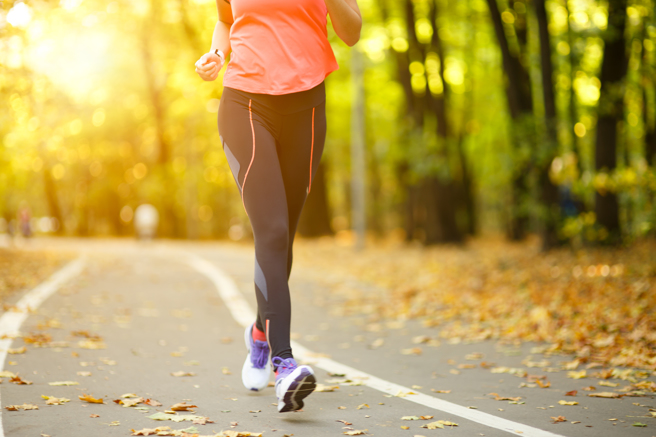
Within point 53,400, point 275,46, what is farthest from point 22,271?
point 275,46

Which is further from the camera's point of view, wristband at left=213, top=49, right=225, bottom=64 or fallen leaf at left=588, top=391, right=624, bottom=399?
fallen leaf at left=588, top=391, right=624, bottom=399

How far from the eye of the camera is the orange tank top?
11.6 ft

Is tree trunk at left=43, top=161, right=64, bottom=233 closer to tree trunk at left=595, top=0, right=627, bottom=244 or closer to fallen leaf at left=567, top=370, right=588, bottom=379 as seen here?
tree trunk at left=595, top=0, right=627, bottom=244

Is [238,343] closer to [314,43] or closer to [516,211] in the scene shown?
[314,43]

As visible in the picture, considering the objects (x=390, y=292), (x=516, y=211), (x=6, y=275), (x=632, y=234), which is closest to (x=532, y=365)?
(x=632, y=234)

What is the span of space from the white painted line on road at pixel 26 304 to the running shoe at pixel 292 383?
122 cm

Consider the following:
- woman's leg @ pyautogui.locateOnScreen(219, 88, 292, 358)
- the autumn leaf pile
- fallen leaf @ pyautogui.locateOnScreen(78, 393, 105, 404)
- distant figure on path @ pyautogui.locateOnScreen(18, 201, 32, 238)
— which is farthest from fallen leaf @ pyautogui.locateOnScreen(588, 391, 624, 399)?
distant figure on path @ pyautogui.locateOnScreen(18, 201, 32, 238)

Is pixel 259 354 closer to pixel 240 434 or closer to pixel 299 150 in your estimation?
pixel 240 434

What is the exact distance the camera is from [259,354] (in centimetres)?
389

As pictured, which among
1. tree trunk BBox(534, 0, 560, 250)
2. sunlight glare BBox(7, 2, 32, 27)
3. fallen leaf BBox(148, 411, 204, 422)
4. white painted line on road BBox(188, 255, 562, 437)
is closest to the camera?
white painted line on road BBox(188, 255, 562, 437)

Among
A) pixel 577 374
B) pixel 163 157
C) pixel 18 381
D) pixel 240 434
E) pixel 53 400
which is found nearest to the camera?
pixel 240 434

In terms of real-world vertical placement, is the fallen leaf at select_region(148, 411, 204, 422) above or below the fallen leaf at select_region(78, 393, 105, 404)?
below

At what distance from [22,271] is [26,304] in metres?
4.60


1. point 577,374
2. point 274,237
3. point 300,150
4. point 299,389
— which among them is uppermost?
point 300,150
